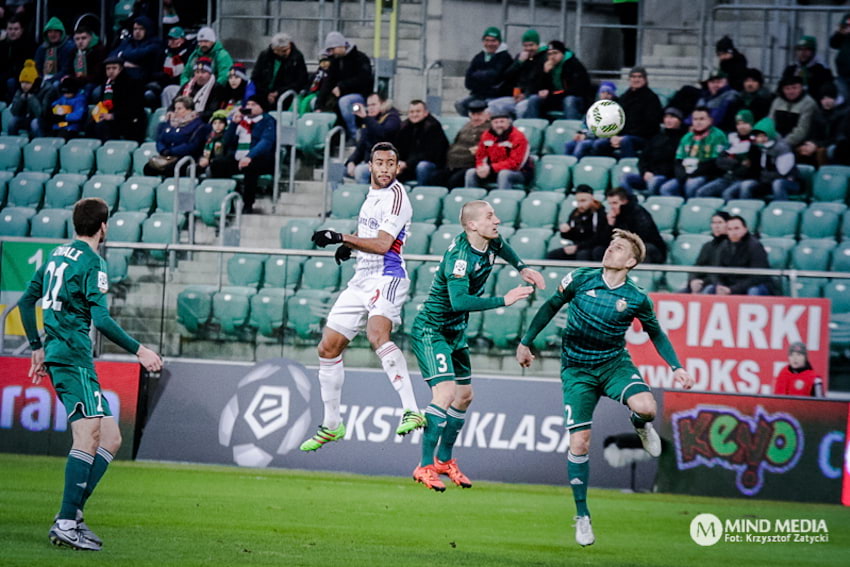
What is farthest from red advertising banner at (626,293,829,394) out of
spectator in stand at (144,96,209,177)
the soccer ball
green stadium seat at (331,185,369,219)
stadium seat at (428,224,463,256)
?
spectator in stand at (144,96,209,177)

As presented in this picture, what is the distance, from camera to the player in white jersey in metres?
9.81

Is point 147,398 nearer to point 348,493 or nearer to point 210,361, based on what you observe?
point 210,361

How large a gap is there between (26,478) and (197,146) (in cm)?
730

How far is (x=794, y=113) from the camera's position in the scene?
17.2 metres

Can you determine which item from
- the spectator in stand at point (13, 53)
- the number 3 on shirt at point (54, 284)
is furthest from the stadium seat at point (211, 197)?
the number 3 on shirt at point (54, 284)

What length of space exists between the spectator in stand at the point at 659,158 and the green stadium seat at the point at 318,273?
14.7 ft

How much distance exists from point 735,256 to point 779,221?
2.03m

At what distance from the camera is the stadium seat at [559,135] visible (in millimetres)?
18047

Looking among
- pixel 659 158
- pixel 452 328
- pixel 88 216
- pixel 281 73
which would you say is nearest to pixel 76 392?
pixel 88 216

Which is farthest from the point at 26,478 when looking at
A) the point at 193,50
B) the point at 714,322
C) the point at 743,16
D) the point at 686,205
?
the point at 743,16

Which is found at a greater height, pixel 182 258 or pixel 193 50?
pixel 193 50

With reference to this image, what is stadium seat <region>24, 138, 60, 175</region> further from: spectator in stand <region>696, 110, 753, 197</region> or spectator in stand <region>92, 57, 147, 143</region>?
spectator in stand <region>696, 110, 753, 197</region>

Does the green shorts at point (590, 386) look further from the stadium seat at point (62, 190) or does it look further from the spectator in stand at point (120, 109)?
the spectator in stand at point (120, 109)

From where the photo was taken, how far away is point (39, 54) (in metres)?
22.5
